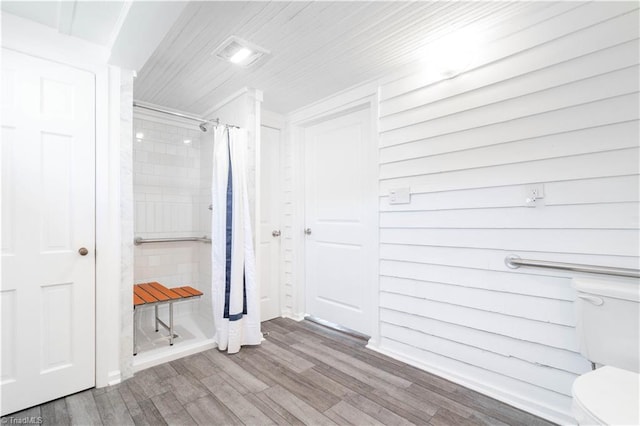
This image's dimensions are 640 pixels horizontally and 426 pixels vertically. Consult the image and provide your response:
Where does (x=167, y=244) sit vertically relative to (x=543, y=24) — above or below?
below

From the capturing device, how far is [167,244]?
3195 millimetres

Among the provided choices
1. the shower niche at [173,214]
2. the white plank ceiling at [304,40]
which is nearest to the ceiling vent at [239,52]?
the white plank ceiling at [304,40]

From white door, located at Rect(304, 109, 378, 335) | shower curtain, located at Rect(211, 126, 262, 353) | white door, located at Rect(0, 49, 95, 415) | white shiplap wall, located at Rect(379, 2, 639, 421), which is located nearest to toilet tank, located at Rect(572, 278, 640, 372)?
white shiplap wall, located at Rect(379, 2, 639, 421)

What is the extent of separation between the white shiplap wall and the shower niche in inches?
78.8

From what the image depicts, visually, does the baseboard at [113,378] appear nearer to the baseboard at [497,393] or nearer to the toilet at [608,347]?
the baseboard at [497,393]

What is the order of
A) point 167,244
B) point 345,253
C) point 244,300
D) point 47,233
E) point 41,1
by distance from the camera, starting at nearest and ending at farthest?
point 41,1
point 47,233
point 244,300
point 345,253
point 167,244

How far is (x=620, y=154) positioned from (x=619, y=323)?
80 centimetres

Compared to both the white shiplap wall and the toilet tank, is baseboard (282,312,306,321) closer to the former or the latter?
the white shiplap wall

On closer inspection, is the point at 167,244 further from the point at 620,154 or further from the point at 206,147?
the point at 620,154

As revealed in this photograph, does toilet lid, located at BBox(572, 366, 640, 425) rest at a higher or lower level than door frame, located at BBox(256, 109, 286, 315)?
lower

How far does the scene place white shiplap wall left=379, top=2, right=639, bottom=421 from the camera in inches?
58.9

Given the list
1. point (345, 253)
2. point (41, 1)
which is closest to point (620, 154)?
point (345, 253)

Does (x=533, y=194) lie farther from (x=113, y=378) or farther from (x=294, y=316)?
(x=113, y=378)

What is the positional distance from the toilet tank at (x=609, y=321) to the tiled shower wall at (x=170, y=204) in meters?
3.00
